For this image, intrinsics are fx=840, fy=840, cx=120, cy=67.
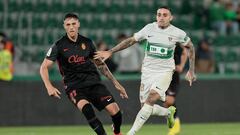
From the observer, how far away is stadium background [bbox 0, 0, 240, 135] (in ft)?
65.7

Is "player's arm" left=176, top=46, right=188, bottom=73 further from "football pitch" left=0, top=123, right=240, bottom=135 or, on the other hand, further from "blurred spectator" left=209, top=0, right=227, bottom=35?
"blurred spectator" left=209, top=0, right=227, bottom=35

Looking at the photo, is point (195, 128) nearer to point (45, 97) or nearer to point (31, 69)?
point (45, 97)

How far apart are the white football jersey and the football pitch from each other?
9.31ft

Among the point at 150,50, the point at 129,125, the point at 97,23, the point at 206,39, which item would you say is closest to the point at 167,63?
the point at 150,50

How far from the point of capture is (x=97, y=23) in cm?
2528

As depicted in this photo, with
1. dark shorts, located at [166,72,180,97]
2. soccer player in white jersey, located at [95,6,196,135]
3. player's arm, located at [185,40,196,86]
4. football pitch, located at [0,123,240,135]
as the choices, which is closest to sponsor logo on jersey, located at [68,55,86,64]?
soccer player in white jersey, located at [95,6,196,135]

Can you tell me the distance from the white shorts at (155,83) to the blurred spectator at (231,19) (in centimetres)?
1185

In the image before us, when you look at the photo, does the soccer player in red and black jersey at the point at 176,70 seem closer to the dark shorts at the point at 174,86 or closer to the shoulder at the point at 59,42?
the dark shorts at the point at 174,86

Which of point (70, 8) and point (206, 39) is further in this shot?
point (70, 8)

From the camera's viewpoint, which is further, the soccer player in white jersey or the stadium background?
the stadium background

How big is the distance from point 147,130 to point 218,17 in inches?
337

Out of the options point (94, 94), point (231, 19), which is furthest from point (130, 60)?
point (94, 94)

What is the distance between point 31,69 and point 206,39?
4.93 m

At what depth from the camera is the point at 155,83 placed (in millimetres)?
14047
